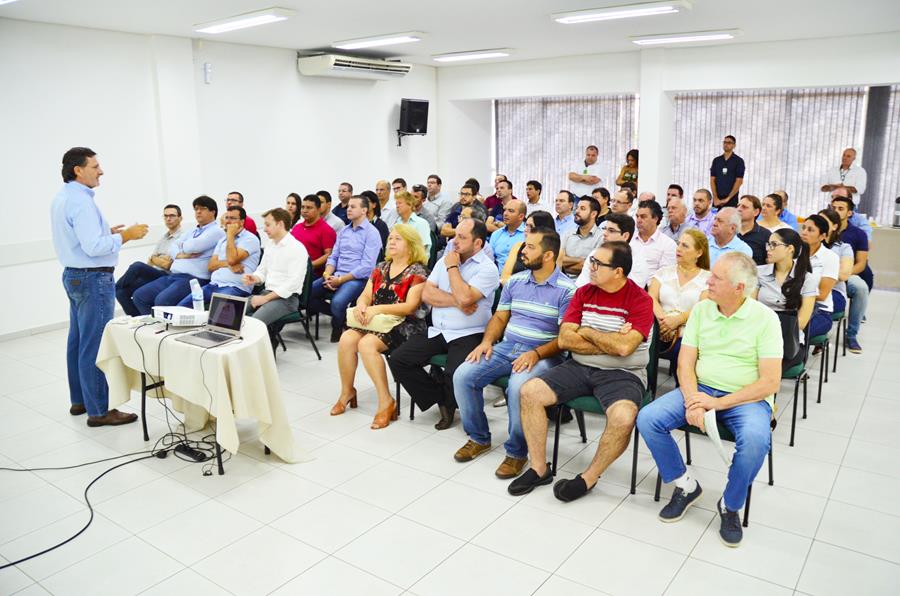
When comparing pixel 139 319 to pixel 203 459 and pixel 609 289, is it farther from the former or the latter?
pixel 609 289

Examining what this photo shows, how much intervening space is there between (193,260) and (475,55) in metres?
5.15

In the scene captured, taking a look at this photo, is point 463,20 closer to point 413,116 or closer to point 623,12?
point 623,12

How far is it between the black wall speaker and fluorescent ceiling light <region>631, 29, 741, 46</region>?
337 centimetres

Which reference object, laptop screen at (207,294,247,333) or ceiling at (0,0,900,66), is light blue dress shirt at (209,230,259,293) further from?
ceiling at (0,0,900,66)

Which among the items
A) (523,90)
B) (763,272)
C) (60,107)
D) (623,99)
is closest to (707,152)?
(623,99)

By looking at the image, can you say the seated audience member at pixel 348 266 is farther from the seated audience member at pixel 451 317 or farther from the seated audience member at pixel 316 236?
the seated audience member at pixel 451 317

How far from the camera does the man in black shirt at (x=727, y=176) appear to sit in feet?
29.0

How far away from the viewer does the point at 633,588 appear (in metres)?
2.65

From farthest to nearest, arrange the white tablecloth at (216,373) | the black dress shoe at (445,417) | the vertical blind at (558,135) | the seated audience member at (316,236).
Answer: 1. the vertical blind at (558,135)
2. the seated audience member at (316,236)
3. the black dress shoe at (445,417)
4. the white tablecloth at (216,373)

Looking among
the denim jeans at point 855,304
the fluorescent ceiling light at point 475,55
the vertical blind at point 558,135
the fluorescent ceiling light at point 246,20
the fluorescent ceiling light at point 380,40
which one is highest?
the fluorescent ceiling light at point 475,55

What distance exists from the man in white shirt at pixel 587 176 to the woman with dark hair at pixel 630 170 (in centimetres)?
33

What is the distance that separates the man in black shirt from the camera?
8.84 metres

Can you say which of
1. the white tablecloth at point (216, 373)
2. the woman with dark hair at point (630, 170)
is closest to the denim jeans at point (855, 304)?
the woman with dark hair at point (630, 170)

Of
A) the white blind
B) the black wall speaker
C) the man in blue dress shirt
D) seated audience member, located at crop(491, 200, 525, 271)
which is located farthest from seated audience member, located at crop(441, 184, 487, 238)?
the white blind
